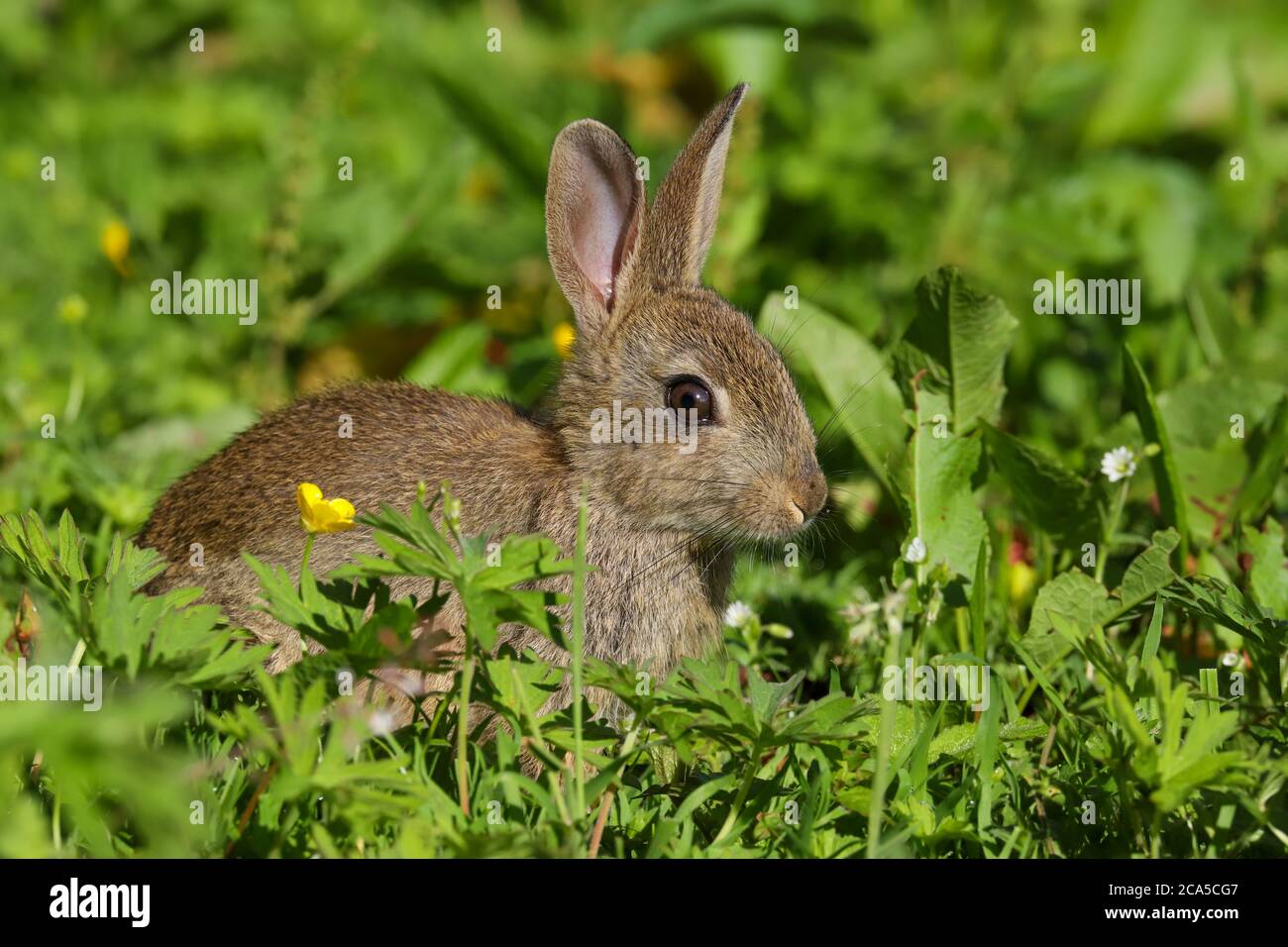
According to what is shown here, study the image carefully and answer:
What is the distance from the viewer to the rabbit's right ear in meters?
4.38

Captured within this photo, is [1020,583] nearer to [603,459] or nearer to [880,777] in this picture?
[603,459]

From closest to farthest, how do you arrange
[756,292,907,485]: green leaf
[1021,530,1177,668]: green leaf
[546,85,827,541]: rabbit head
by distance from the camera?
1. [1021,530,1177,668]: green leaf
2. [546,85,827,541]: rabbit head
3. [756,292,907,485]: green leaf

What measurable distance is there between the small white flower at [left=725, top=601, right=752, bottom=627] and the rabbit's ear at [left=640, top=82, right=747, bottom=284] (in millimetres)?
1091

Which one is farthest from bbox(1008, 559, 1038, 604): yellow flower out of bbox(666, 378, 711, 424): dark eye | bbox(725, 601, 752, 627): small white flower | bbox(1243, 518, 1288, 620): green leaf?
bbox(666, 378, 711, 424): dark eye

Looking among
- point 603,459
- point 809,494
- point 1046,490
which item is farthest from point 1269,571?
point 603,459

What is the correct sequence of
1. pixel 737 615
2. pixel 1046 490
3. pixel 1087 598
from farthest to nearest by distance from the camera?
pixel 1046 490, pixel 737 615, pixel 1087 598

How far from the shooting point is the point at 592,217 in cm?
455

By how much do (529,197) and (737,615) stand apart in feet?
10.4

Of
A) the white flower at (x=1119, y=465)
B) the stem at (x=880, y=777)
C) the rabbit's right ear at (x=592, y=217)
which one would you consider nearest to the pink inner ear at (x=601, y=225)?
the rabbit's right ear at (x=592, y=217)

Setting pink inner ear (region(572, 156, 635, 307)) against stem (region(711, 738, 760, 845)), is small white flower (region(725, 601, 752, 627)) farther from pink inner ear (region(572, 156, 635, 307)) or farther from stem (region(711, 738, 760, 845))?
pink inner ear (region(572, 156, 635, 307))

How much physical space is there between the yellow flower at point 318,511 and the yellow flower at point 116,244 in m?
3.15
